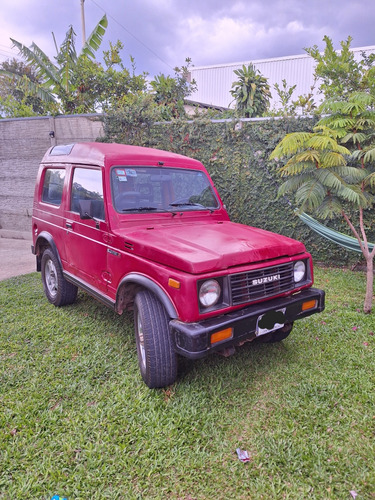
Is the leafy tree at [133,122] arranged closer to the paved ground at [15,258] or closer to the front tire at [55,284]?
the paved ground at [15,258]

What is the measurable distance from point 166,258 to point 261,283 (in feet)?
2.49

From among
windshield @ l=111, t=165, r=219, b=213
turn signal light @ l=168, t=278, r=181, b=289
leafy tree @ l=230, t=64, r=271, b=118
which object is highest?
leafy tree @ l=230, t=64, r=271, b=118

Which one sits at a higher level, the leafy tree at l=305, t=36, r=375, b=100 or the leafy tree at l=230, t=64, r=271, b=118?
the leafy tree at l=230, t=64, r=271, b=118

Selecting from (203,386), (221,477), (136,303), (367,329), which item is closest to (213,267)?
(136,303)

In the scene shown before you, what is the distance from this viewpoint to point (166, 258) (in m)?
2.47

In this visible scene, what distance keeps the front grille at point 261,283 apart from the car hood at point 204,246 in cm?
10

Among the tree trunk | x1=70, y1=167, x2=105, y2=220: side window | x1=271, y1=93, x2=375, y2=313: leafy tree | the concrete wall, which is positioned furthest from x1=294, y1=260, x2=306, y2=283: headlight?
the concrete wall

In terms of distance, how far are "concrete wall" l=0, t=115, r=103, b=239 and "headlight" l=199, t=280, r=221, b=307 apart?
667 cm

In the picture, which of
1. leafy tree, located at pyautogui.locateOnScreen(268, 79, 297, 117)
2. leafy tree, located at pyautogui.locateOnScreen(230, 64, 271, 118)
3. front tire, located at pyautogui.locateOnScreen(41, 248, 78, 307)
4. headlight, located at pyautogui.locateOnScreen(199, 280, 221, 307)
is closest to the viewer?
headlight, located at pyautogui.locateOnScreen(199, 280, 221, 307)

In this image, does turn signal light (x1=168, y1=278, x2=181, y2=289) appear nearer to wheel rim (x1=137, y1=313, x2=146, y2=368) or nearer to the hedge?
wheel rim (x1=137, y1=313, x2=146, y2=368)

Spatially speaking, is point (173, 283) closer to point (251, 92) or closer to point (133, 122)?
point (133, 122)

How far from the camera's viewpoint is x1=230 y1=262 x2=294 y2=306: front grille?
2.47 meters

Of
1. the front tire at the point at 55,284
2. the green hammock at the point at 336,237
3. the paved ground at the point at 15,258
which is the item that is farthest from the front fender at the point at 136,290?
the paved ground at the point at 15,258

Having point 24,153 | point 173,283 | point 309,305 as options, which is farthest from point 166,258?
point 24,153
